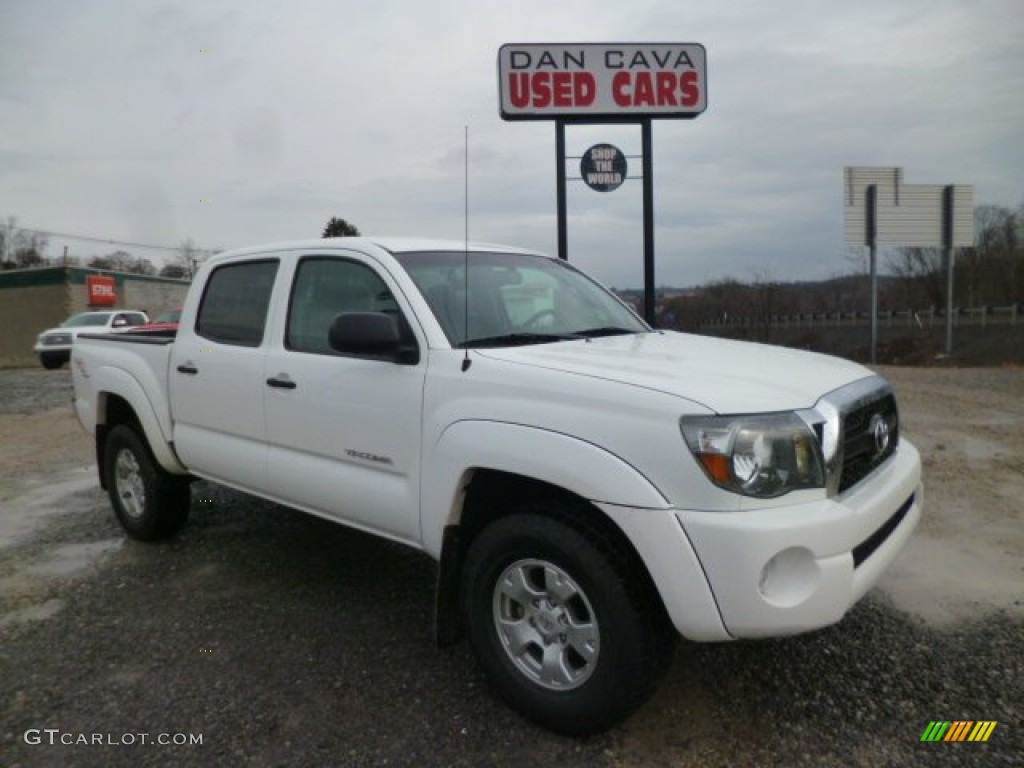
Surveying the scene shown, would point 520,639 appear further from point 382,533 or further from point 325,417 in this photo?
point 325,417

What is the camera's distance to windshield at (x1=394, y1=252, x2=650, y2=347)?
335 centimetres

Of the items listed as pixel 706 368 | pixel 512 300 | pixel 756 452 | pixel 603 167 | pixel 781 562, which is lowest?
pixel 781 562

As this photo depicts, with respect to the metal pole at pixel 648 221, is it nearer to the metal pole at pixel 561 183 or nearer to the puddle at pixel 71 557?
the metal pole at pixel 561 183

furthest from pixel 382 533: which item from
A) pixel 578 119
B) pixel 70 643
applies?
pixel 578 119

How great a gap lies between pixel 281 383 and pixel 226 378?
55 cm

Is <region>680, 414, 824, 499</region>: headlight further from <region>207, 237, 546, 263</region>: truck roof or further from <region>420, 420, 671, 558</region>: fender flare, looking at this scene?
<region>207, 237, 546, 263</region>: truck roof

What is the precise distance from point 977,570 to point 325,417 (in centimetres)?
364

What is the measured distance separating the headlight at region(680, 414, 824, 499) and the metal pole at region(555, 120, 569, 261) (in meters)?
8.64

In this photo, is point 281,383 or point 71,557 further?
point 71,557

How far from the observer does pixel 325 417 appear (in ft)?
11.4

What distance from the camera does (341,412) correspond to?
3400mm

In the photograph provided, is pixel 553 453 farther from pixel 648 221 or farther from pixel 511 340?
pixel 648 221

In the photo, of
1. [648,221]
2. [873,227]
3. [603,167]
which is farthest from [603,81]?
[873,227]

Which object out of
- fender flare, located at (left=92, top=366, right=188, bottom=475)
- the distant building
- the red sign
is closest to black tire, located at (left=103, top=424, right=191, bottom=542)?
fender flare, located at (left=92, top=366, right=188, bottom=475)
